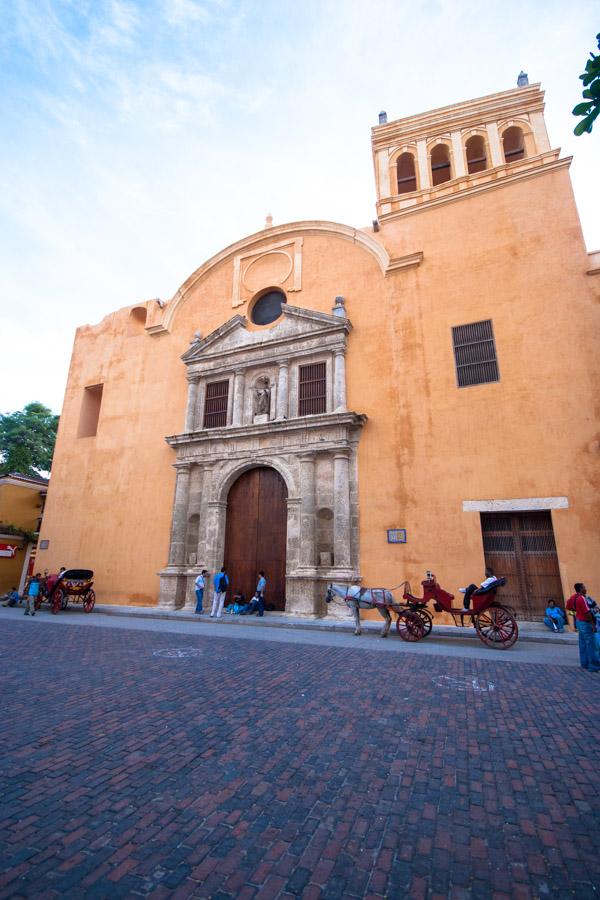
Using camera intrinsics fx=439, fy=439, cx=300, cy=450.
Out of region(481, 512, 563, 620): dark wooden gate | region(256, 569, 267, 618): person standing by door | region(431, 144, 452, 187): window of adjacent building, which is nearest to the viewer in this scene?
region(481, 512, 563, 620): dark wooden gate

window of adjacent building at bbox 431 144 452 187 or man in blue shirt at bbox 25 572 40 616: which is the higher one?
window of adjacent building at bbox 431 144 452 187

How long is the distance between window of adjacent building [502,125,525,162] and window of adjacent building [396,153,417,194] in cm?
315

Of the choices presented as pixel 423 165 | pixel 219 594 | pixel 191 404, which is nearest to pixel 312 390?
pixel 191 404

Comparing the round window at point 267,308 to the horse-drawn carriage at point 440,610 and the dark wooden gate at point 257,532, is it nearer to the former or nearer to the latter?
the dark wooden gate at point 257,532

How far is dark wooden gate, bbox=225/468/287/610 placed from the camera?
44.4 feet

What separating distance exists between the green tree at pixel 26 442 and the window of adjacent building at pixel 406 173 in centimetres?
2541

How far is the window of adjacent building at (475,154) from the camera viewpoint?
51.6 feet

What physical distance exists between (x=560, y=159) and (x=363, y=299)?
6811 millimetres

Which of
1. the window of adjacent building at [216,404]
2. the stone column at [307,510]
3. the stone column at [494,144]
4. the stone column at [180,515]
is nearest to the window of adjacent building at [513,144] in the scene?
the stone column at [494,144]

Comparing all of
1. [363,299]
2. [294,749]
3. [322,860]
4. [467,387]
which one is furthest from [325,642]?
[363,299]

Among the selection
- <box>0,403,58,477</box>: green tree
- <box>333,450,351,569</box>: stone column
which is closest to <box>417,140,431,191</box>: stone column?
<box>333,450,351,569</box>: stone column

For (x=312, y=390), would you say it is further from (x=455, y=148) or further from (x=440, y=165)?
(x=455, y=148)

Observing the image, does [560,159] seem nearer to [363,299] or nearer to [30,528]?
[363,299]

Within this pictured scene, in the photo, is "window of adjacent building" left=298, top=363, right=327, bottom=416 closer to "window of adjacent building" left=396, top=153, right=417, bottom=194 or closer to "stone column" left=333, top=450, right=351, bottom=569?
"stone column" left=333, top=450, right=351, bottom=569
